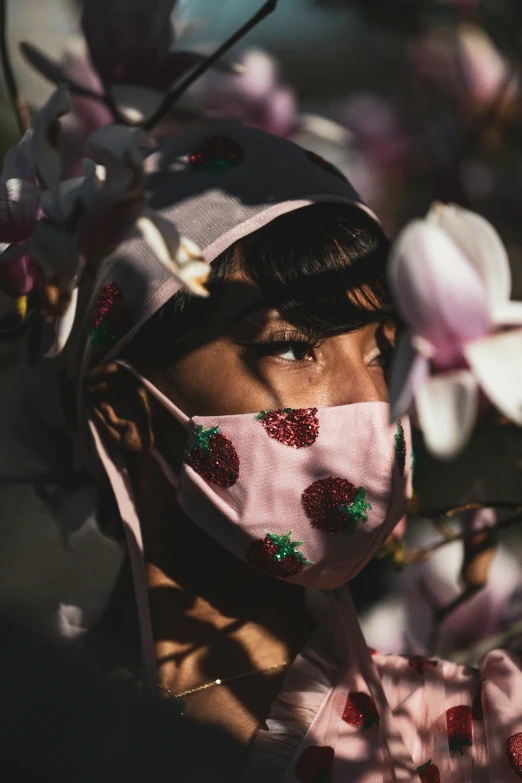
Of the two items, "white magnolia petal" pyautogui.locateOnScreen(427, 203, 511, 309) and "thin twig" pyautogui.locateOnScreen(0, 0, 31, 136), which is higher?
"thin twig" pyautogui.locateOnScreen(0, 0, 31, 136)

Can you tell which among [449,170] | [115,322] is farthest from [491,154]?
[115,322]

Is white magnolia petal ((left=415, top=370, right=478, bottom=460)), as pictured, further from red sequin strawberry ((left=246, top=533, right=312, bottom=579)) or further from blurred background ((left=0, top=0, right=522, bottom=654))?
red sequin strawberry ((left=246, top=533, right=312, bottom=579))

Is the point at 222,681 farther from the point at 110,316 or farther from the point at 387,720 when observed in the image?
the point at 110,316

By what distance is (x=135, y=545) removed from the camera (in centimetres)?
155

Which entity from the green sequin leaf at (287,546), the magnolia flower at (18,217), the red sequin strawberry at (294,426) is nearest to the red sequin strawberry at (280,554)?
the green sequin leaf at (287,546)

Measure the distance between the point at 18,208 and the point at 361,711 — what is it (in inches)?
33.7

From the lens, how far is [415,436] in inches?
79.0

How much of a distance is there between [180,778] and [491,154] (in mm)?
869

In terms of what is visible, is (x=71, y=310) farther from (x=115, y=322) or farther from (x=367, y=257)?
(x=367, y=257)

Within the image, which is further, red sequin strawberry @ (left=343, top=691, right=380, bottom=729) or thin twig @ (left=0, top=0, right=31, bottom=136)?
red sequin strawberry @ (left=343, top=691, right=380, bottom=729)

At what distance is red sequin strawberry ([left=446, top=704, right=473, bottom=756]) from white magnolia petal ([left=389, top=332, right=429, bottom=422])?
0.75m

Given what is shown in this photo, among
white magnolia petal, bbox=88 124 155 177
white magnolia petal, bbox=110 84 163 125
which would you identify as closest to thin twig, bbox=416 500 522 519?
white magnolia petal, bbox=88 124 155 177

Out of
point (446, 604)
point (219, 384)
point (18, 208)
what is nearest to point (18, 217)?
point (18, 208)

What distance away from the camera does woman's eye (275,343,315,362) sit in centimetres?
146
